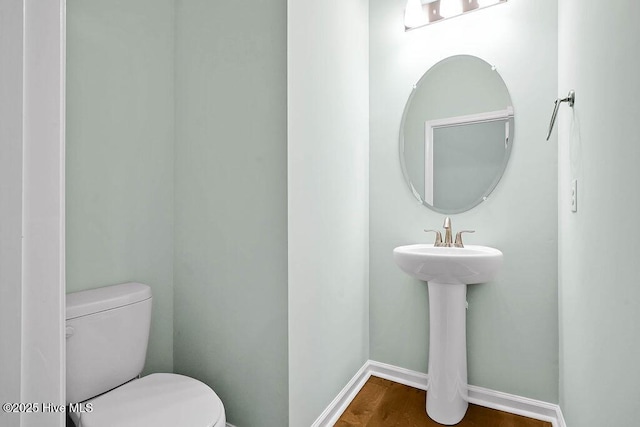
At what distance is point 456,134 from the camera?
5.84 feet

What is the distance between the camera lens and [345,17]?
68.3 inches

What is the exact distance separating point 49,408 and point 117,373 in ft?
2.88

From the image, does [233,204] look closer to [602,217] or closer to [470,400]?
[602,217]

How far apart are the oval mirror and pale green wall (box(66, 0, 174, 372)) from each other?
132 cm

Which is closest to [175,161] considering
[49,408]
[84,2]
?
[84,2]

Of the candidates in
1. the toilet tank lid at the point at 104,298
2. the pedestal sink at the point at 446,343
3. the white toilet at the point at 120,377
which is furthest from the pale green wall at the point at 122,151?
the pedestal sink at the point at 446,343

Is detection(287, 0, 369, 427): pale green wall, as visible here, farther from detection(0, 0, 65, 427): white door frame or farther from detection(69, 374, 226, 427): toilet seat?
detection(0, 0, 65, 427): white door frame

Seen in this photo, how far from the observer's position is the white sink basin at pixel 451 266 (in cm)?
137

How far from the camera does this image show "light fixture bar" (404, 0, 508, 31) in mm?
1720

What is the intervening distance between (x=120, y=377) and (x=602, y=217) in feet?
5.46

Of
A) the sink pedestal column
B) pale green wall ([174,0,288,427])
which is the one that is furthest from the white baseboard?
pale green wall ([174,0,288,427])

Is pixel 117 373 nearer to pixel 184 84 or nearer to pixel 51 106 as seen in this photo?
pixel 51 106

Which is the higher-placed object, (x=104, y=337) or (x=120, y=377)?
(x=104, y=337)

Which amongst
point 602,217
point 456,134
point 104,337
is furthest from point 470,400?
point 104,337
